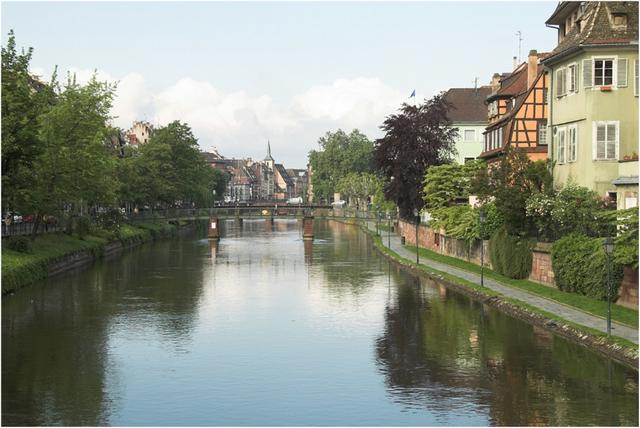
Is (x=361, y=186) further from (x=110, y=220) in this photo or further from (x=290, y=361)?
(x=290, y=361)

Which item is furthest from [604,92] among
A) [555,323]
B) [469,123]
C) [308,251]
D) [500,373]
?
[469,123]

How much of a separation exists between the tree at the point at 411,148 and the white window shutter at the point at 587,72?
38183 mm

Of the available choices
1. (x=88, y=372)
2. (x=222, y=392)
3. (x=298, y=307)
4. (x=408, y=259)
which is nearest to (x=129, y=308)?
(x=298, y=307)

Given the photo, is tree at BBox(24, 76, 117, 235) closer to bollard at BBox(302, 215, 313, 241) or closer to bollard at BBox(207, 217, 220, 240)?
bollard at BBox(207, 217, 220, 240)

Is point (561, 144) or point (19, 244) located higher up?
point (561, 144)

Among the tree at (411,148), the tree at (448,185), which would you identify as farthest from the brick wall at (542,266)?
the tree at (411,148)

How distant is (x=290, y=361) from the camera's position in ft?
105

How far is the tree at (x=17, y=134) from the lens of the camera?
2101 inches

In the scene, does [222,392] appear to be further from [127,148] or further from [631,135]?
[127,148]

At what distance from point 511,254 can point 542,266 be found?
3803 millimetres

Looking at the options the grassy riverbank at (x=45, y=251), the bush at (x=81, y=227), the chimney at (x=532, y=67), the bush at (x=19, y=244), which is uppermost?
the chimney at (x=532, y=67)

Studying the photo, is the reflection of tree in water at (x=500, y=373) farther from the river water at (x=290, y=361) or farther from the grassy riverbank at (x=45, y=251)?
the grassy riverbank at (x=45, y=251)

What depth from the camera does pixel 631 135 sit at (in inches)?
1822

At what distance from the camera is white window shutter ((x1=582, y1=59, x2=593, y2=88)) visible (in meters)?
46.4
